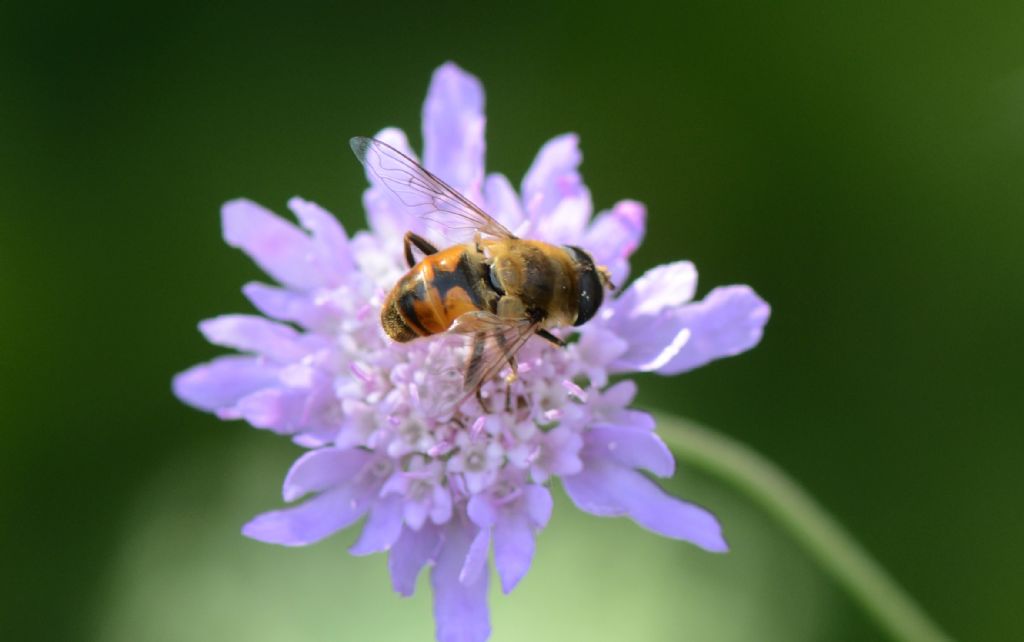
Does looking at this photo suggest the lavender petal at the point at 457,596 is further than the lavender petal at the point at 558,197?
No

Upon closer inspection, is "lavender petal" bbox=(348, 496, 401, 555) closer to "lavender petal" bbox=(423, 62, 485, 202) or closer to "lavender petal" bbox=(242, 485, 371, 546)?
"lavender petal" bbox=(242, 485, 371, 546)

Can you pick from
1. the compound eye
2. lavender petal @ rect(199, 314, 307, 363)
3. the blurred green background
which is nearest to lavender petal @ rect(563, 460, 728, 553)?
the compound eye

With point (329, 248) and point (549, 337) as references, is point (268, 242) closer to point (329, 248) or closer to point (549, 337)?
point (329, 248)

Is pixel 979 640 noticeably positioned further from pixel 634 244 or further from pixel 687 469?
pixel 634 244

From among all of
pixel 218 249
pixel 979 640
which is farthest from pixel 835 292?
pixel 218 249

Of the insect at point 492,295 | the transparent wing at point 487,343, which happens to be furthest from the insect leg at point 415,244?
the transparent wing at point 487,343

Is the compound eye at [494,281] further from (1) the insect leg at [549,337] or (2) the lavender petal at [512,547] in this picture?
(2) the lavender petal at [512,547]

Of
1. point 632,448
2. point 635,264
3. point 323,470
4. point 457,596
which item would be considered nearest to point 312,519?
point 323,470
